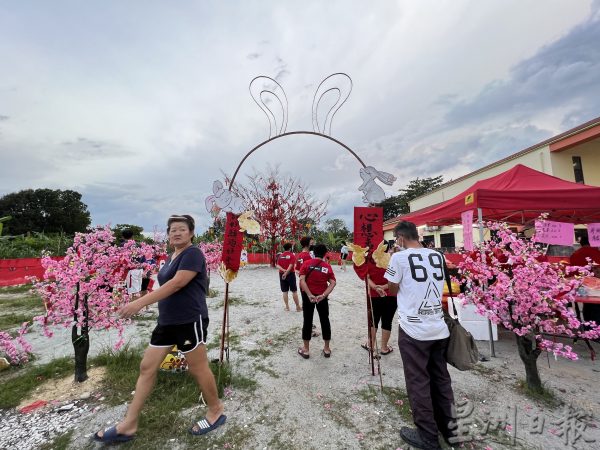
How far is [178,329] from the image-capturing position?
2.38m

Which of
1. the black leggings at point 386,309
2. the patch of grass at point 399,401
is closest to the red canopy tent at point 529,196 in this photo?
the black leggings at point 386,309

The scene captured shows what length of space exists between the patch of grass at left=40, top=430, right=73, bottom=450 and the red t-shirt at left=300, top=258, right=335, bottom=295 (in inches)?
110

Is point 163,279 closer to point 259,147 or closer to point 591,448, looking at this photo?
point 259,147

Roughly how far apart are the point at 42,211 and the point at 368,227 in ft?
167

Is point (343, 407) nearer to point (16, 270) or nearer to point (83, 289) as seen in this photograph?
point (83, 289)

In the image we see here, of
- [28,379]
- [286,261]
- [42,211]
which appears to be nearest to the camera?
[28,379]

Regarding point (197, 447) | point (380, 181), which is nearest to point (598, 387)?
point (380, 181)

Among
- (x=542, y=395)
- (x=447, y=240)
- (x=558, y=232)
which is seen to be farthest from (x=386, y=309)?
(x=447, y=240)

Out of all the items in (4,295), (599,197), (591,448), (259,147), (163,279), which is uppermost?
(259,147)

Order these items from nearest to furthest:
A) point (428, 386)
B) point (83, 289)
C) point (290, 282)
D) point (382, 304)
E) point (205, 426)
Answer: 1. point (428, 386)
2. point (205, 426)
3. point (83, 289)
4. point (382, 304)
5. point (290, 282)

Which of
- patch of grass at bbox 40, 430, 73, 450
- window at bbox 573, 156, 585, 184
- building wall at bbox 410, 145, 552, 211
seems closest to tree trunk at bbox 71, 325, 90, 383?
patch of grass at bbox 40, 430, 73, 450

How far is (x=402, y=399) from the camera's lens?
9.82 feet

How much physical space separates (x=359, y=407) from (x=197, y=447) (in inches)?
61.0

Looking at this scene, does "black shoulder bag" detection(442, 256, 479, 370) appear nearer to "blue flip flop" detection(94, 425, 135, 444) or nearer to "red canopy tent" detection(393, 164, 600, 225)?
"blue flip flop" detection(94, 425, 135, 444)
